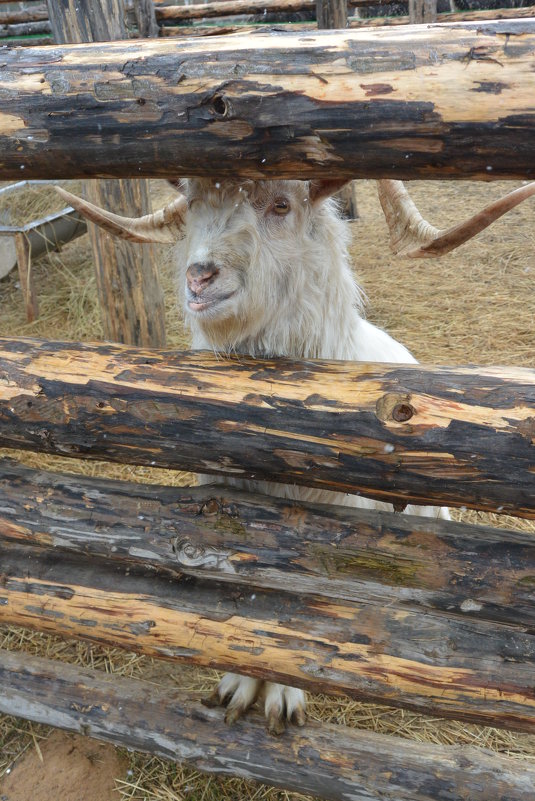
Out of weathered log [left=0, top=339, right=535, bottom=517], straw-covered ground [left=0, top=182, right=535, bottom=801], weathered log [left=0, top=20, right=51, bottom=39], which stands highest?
weathered log [left=0, top=20, right=51, bottom=39]

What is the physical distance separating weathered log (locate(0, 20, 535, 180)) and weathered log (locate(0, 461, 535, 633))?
95 cm

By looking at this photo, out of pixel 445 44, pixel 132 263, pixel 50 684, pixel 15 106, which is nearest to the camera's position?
pixel 445 44

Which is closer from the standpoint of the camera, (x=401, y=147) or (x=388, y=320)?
(x=401, y=147)

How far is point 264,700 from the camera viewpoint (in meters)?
2.64

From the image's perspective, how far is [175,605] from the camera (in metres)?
2.20

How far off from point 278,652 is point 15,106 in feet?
5.49

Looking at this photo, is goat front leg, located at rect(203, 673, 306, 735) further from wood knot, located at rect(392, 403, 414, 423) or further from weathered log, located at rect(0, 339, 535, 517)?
wood knot, located at rect(392, 403, 414, 423)

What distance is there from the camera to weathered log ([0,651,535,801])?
2203 millimetres

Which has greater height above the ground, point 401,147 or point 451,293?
point 401,147

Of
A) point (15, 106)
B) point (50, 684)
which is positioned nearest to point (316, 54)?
point (15, 106)

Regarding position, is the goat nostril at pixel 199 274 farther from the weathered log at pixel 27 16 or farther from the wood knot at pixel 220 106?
the weathered log at pixel 27 16

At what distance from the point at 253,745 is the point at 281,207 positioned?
178cm

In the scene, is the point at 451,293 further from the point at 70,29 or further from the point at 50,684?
the point at 50,684

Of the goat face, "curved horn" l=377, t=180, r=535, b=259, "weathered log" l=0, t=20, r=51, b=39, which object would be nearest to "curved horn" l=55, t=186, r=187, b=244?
the goat face
